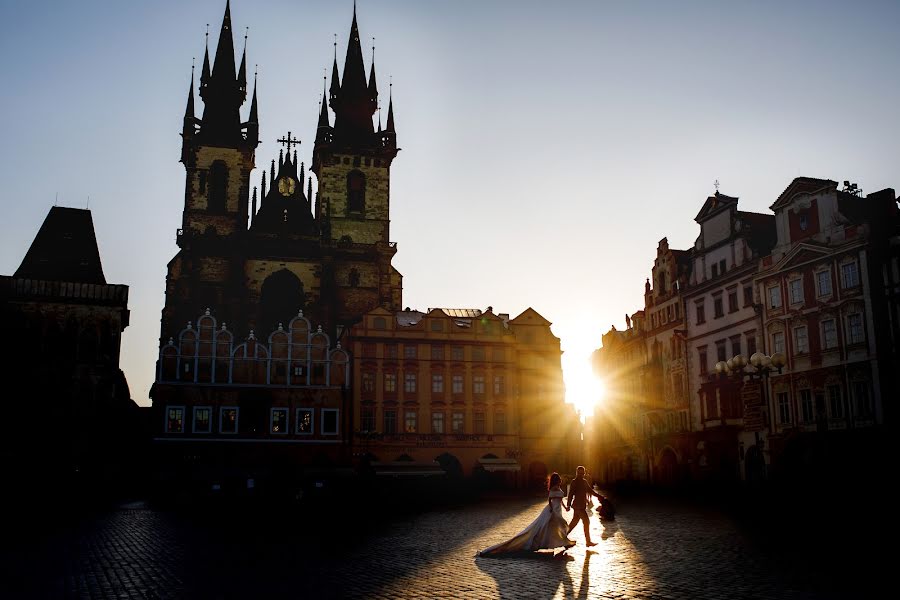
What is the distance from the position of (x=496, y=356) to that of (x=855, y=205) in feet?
91.3

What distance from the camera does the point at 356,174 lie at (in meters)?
76.6

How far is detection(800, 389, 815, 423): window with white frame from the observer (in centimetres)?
4238

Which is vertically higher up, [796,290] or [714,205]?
[714,205]

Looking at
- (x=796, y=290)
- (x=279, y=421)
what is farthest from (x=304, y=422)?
(x=796, y=290)

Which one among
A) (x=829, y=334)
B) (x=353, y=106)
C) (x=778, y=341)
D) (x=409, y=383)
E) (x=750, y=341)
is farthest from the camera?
(x=353, y=106)

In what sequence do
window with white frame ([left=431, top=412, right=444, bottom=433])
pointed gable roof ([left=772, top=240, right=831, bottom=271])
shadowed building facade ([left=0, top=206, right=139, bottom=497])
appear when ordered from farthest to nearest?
window with white frame ([left=431, top=412, right=444, bottom=433]), shadowed building facade ([left=0, top=206, right=139, bottom=497]), pointed gable roof ([left=772, top=240, right=831, bottom=271])

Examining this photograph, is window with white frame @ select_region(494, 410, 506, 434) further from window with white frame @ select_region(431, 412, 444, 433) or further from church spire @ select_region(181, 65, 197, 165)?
church spire @ select_region(181, 65, 197, 165)

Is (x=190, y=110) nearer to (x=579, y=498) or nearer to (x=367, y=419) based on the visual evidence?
(x=367, y=419)

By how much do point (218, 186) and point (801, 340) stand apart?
162 ft


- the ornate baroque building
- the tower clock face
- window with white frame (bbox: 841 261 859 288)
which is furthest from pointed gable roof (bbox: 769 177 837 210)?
the tower clock face

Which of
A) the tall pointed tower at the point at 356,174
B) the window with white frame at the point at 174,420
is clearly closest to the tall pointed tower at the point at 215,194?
the tall pointed tower at the point at 356,174

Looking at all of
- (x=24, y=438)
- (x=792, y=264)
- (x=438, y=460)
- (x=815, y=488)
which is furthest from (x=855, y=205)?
(x=24, y=438)

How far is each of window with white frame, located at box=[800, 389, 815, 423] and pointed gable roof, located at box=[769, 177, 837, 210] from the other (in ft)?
32.2

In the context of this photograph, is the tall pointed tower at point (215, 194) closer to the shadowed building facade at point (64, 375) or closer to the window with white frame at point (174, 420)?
the shadowed building facade at point (64, 375)
